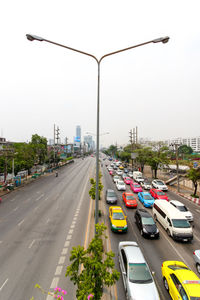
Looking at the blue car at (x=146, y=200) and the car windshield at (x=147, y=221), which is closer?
the car windshield at (x=147, y=221)

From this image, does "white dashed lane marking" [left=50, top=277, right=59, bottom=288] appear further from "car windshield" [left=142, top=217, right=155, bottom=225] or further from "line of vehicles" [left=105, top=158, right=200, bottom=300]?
"car windshield" [left=142, top=217, right=155, bottom=225]

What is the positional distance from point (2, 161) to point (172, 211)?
30.9m

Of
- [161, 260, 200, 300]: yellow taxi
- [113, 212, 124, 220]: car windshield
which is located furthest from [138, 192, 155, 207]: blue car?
[161, 260, 200, 300]: yellow taxi

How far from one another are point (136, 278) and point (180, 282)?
75.2 inches

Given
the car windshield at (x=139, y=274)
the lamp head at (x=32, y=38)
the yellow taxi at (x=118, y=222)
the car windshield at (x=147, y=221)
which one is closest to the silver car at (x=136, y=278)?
the car windshield at (x=139, y=274)

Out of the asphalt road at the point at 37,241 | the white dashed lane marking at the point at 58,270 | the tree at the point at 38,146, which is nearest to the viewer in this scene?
the asphalt road at the point at 37,241

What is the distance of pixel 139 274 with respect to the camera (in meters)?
7.26

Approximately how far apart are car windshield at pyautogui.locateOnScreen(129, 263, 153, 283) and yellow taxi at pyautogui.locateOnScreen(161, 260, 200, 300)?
40.7 inches

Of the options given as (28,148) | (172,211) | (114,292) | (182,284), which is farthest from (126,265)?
(28,148)

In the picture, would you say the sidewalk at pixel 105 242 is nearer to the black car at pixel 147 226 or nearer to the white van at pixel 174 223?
the black car at pixel 147 226

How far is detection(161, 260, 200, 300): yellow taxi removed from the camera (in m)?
6.09

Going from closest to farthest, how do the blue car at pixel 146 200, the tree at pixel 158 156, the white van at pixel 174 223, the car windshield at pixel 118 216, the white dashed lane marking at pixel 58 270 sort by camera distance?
the white dashed lane marking at pixel 58 270, the white van at pixel 174 223, the car windshield at pixel 118 216, the blue car at pixel 146 200, the tree at pixel 158 156

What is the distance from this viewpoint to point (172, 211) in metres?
13.3

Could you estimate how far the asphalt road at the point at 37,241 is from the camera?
7.84 metres
